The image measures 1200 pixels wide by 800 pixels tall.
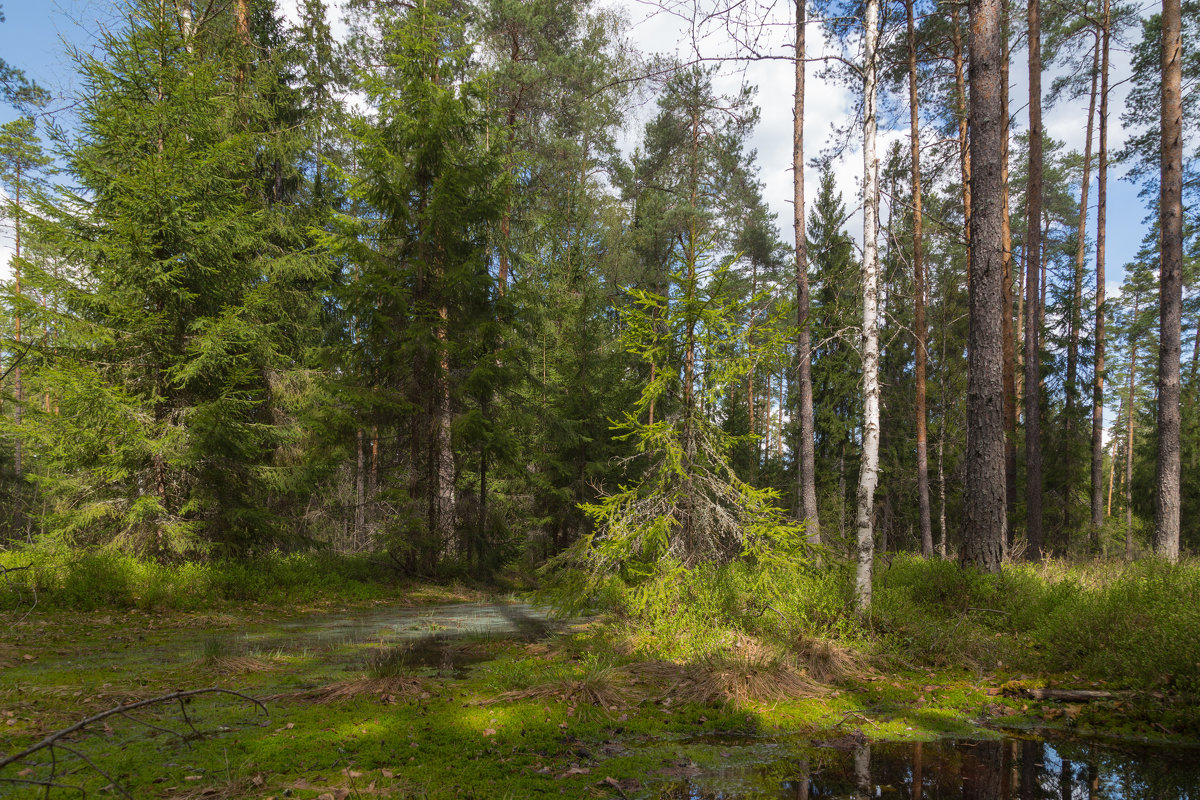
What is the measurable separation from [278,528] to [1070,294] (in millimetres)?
Result: 27742

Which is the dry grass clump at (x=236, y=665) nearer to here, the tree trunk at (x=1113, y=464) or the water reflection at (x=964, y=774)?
the water reflection at (x=964, y=774)

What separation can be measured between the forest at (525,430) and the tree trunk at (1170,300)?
8 cm

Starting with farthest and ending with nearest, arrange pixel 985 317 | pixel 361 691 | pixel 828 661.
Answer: pixel 985 317 → pixel 828 661 → pixel 361 691

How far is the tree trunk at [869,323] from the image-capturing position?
22.6 ft

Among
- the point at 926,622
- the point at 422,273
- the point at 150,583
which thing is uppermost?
the point at 422,273

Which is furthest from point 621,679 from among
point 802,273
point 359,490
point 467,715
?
point 359,490

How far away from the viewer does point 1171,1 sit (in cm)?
1194

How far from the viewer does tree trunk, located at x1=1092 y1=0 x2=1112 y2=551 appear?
18.2 meters

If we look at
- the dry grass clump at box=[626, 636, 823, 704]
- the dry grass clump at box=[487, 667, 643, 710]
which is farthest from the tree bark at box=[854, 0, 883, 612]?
the dry grass clump at box=[487, 667, 643, 710]

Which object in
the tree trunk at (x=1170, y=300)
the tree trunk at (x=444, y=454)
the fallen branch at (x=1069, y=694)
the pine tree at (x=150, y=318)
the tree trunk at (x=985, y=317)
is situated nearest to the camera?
the fallen branch at (x=1069, y=694)

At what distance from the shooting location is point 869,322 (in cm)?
709

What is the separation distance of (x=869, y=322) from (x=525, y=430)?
11.4m

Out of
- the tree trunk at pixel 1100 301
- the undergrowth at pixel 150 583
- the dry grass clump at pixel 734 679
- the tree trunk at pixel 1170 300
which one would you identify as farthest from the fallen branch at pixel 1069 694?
the tree trunk at pixel 1100 301

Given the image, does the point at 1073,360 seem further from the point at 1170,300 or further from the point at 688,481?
the point at 688,481
